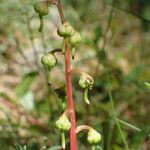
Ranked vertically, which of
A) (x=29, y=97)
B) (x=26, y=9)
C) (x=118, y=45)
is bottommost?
(x=118, y=45)

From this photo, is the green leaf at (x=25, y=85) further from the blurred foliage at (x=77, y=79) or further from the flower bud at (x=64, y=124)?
the flower bud at (x=64, y=124)

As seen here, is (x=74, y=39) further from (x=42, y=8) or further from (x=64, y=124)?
(x=64, y=124)

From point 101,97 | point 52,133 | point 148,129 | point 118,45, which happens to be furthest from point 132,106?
point 118,45

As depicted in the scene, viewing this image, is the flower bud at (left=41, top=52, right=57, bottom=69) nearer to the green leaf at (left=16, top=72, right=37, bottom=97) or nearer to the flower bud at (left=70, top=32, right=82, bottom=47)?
the flower bud at (left=70, top=32, right=82, bottom=47)

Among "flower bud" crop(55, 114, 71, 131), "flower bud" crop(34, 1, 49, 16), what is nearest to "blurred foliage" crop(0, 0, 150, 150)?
"flower bud" crop(55, 114, 71, 131)

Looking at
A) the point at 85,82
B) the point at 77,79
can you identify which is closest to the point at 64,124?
the point at 85,82

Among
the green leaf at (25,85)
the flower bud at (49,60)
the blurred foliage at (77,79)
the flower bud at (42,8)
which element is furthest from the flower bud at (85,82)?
the green leaf at (25,85)

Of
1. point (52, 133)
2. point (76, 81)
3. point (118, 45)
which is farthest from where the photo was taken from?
point (118, 45)

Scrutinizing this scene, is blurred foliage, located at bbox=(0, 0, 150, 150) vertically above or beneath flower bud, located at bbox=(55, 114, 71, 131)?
beneath

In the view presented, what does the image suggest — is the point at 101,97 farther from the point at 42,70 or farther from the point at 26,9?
the point at 26,9
